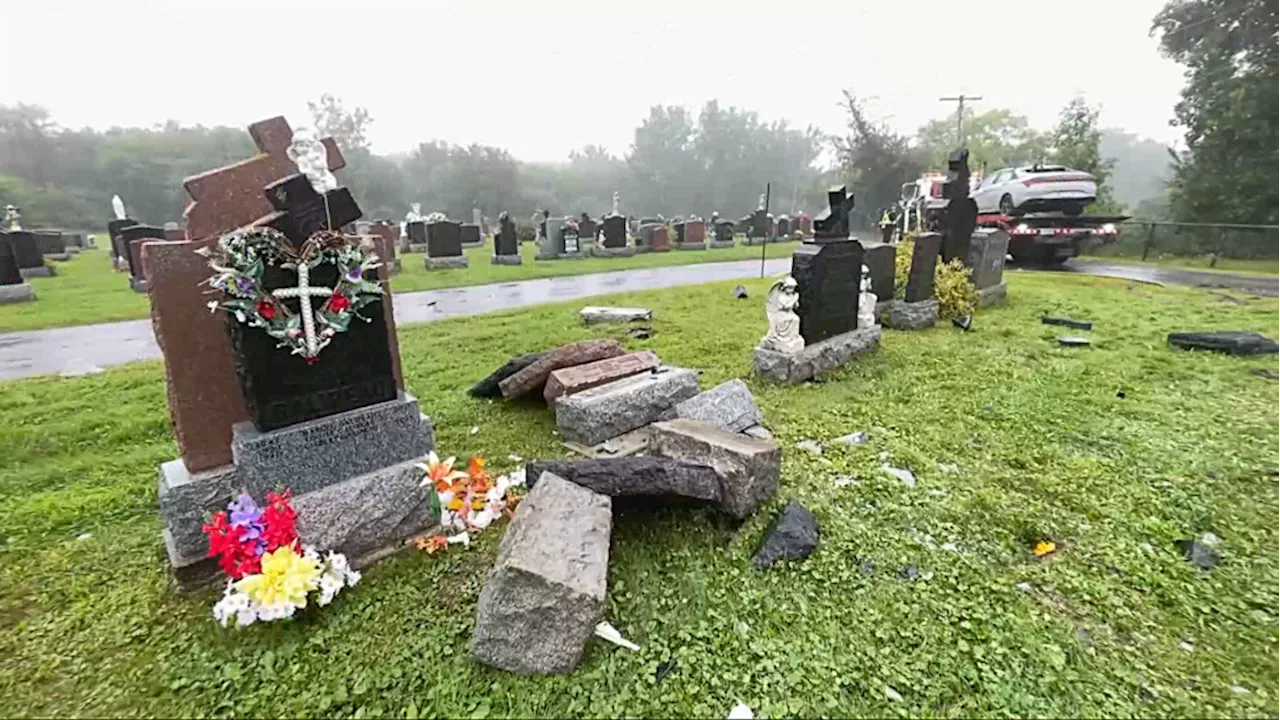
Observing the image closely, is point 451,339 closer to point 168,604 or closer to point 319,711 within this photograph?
point 168,604

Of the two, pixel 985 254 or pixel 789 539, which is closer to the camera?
pixel 789 539

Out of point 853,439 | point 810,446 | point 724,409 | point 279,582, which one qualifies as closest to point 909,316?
point 853,439

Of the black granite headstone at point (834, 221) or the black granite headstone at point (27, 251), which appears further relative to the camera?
the black granite headstone at point (27, 251)

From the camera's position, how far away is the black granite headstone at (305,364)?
105 inches

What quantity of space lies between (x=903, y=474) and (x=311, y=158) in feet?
12.4

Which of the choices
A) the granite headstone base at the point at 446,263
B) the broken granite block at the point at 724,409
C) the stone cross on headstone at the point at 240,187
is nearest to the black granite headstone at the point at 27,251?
the granite headstone base at the point at 446,263

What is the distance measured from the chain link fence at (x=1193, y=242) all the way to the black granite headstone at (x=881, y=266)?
44.3ft

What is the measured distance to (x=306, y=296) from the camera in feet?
8.92

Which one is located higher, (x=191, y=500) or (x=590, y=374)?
(x=590, y=374)

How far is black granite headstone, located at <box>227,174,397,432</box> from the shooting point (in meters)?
2.68

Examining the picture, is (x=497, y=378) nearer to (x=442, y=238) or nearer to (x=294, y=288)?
(x=294, y=288)

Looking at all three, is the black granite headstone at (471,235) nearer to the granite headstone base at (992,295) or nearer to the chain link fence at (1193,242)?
the granite headstone base at (992,295)

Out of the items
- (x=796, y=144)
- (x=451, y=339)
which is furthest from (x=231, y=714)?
(x=796, y=144)

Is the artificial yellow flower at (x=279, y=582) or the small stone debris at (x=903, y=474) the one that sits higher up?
the artificial yellow flower at (x=279, y=582)
